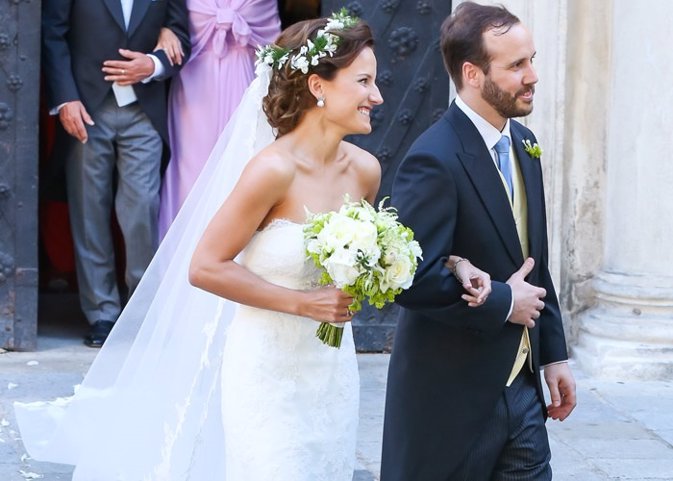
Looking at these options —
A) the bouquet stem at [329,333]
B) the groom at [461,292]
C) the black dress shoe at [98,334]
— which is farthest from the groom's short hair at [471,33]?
the black dress shoe at [98,334]

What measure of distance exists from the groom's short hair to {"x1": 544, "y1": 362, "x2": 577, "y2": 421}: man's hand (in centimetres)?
85

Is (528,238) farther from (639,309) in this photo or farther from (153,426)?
(639,309)

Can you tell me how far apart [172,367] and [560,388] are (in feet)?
4.43

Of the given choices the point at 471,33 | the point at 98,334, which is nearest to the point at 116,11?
the point at 98,334

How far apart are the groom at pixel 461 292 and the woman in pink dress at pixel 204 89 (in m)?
3.78

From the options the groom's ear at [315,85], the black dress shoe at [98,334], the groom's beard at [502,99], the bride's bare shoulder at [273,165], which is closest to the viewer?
the groom's beard at [502,99]

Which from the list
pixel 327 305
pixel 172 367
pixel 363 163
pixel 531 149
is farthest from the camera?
pixel 172 367

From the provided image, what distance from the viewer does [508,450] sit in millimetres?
3980

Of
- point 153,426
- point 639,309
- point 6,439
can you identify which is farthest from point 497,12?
point 639,309

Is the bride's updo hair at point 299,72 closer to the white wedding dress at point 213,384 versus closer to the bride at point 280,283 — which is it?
the bride at point 280,283

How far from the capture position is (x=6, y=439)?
602 centimetres

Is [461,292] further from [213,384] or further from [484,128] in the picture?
[213,384]

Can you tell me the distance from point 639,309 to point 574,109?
1105 mm

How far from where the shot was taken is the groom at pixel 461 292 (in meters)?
3.89
